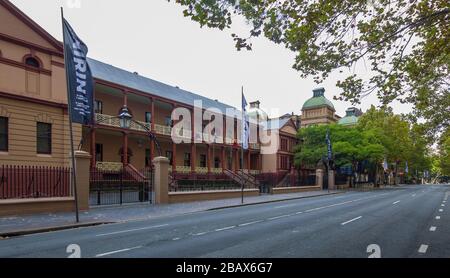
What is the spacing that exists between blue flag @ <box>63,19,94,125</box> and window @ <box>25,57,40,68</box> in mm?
10224

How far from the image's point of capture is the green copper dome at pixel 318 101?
3179 inches

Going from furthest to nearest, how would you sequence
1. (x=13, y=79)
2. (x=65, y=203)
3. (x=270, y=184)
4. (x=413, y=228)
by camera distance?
1. (x=270, y=184)
2. (x=13, y=79)
3. (x=65, y=203)
4. (x=413, y=228)

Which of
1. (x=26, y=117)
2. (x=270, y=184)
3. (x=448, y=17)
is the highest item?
(x=448, y=17)

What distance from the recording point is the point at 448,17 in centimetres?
1049

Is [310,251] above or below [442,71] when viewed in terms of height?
below

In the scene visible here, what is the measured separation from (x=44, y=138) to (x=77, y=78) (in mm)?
10888

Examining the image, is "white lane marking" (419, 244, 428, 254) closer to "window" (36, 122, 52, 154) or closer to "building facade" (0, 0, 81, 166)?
"building facade" (0, 0, 81, 166)

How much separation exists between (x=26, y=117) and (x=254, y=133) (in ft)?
116

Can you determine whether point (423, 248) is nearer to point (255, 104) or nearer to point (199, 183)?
point (199, 183)

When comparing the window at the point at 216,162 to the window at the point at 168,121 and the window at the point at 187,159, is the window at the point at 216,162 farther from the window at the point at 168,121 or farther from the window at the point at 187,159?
the window at the point at 168,121

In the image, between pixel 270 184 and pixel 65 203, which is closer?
pixel 65 203

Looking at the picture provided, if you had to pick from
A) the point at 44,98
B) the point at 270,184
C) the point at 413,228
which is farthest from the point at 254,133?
the point at 413,228

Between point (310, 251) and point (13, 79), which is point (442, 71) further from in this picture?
point (13, 79)

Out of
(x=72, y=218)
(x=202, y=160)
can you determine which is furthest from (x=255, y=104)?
(x=72, y=218)
